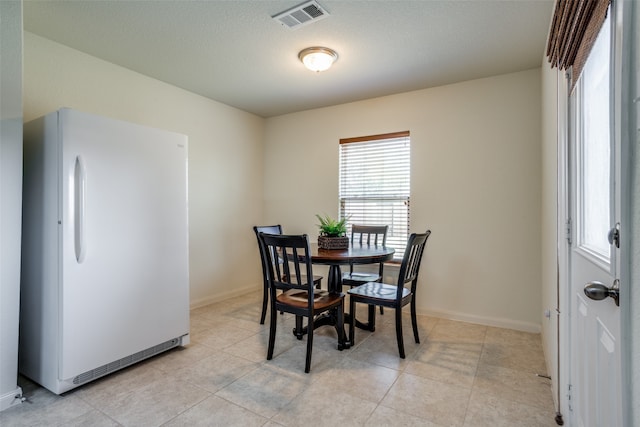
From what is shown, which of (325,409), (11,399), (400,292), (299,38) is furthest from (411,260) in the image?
(11,399)

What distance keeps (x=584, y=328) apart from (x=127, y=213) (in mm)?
2633

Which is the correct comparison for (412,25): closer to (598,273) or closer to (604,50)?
(604,50)

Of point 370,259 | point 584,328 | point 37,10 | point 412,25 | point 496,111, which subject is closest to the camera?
point 584,328

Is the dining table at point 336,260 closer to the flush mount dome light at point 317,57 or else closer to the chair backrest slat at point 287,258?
the chair backrest slat at point 287,258

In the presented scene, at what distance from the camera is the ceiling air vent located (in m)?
2.13

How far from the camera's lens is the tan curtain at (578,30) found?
1.03m

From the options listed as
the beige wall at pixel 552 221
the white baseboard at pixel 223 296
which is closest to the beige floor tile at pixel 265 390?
the beige wall at pixel 552 221

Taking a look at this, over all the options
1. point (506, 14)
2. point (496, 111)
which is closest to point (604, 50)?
point (506, 14)

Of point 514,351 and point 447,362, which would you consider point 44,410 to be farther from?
point 514,351

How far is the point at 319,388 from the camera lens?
6.78ft

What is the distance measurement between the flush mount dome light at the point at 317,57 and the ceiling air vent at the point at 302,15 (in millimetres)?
336

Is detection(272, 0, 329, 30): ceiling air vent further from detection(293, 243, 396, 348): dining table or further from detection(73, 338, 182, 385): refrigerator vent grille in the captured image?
detection(73, 338, 182, 385): refrigerator vent grille

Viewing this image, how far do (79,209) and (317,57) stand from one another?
2.08 meters

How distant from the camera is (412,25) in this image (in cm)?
233
